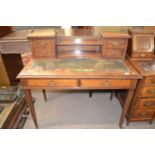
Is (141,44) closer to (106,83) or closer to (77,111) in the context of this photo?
(106,83)

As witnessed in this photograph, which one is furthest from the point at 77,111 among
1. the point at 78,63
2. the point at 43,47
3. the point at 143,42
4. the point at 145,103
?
the point at 143,42

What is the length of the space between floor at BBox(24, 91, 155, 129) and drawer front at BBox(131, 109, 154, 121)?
0.42ft

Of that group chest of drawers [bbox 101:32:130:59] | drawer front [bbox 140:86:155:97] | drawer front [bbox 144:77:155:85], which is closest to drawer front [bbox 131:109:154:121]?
drawer front [bbox 140:86:155:97]

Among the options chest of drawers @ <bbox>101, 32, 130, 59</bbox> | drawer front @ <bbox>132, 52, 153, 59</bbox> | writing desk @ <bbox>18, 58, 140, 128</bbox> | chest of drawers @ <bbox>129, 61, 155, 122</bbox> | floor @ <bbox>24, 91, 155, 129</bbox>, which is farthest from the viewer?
floor @ <bbox>24, 91, 155, 129</bbox>

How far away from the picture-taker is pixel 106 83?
1.46 metres

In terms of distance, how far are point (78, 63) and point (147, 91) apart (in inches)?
32.1

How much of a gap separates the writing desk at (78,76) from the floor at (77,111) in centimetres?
56

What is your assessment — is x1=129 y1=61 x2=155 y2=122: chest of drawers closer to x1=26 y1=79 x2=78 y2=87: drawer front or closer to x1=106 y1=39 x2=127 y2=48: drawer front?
x1=106 y1=39 x2=127 y2=48: drawer front

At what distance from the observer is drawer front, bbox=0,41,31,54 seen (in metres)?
2.08

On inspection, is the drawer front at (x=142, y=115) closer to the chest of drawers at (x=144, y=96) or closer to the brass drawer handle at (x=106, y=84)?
the chest of drawers at (x=144, y=96)

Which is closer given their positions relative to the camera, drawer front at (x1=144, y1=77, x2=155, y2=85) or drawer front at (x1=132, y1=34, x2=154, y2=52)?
drawer front at (x1=144, y1=77, x2=155, y2=85)

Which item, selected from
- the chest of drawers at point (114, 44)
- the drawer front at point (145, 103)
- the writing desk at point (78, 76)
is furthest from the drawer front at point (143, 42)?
the drawer front at point (145, 103)

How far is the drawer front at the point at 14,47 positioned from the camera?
2076 millimetres

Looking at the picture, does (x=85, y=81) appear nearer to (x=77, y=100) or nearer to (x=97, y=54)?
(x=97, y=54)
